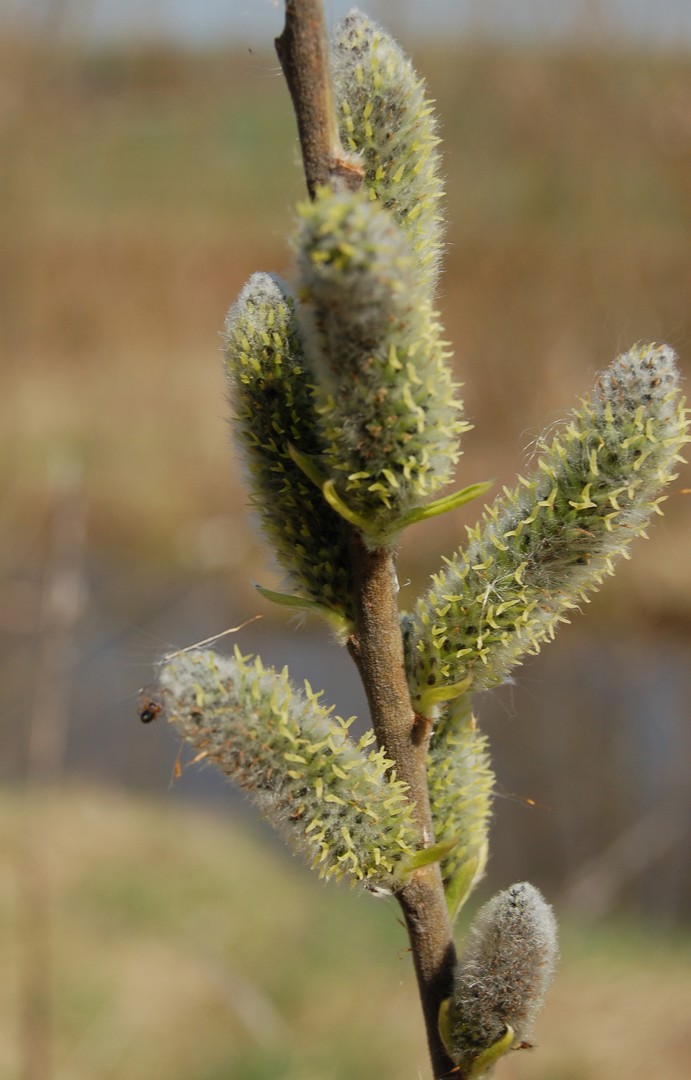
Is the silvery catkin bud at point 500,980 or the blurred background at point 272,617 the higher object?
the blurred background at point 272,617

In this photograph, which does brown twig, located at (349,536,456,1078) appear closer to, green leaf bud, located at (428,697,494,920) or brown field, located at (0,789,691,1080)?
green leaf bud, located at (428,697,494,920)

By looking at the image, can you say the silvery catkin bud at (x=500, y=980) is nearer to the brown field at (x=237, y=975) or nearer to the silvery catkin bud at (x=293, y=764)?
the silvery catkin bud at (x=293, y=764)

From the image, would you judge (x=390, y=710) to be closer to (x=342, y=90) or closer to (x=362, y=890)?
(x=362, y=890)

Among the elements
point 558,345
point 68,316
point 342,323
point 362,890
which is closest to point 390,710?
point 362,890

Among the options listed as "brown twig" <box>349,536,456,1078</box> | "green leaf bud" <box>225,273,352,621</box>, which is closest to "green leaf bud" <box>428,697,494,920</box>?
"brown twig" <box>349,536,456,1078</box>

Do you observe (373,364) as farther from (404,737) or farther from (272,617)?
(272,617)

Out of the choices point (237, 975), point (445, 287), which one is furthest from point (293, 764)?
point (445, 287)

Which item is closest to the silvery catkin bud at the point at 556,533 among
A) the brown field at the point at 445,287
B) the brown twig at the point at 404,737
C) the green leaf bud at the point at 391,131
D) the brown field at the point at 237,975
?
the brown twig at the point at 404,737
